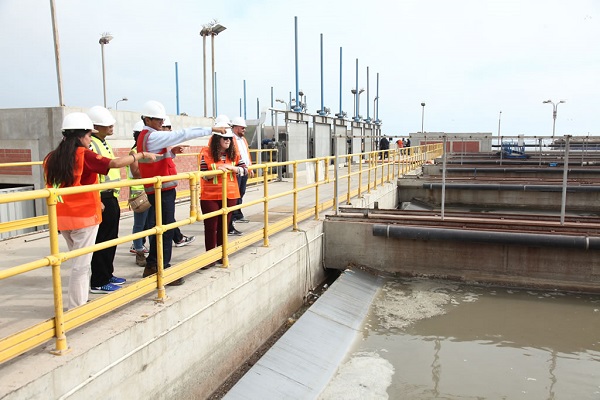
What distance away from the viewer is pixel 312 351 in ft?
15.7

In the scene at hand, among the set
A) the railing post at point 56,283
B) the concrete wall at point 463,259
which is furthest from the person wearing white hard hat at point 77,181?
the concrete wall at point 463,259

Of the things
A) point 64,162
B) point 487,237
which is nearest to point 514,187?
point 487,237

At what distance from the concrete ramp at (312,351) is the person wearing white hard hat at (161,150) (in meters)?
1.13

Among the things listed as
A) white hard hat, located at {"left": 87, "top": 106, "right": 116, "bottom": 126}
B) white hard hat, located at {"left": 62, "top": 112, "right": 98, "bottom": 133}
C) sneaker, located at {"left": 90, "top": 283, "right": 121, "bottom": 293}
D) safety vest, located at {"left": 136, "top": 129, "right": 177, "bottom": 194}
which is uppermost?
white hard hat, located at {"left": 87, "top": 106, "right": 116, "bottom": 126}

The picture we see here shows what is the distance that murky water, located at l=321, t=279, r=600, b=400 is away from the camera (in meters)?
4.22

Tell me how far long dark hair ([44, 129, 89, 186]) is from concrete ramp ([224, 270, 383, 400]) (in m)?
2.14

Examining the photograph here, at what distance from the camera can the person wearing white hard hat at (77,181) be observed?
3.07 metres

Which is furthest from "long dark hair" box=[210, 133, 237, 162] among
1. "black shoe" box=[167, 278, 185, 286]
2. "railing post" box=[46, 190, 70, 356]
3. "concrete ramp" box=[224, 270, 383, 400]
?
"railing post" box=[46, 190, 70, 356]

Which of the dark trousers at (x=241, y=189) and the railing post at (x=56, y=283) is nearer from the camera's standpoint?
the railing post at (x=56, y=283)

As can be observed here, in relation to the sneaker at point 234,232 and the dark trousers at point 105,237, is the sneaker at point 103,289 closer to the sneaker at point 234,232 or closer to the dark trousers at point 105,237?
the dark trousers at point 105,237

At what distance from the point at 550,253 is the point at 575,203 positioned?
25.2 ft

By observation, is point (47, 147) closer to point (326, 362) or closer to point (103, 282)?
point (103, 282)

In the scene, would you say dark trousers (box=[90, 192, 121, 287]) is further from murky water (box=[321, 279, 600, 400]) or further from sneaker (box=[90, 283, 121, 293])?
murky water (box=[321, 279, 600, 400])

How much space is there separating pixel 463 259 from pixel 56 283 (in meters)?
5.55
